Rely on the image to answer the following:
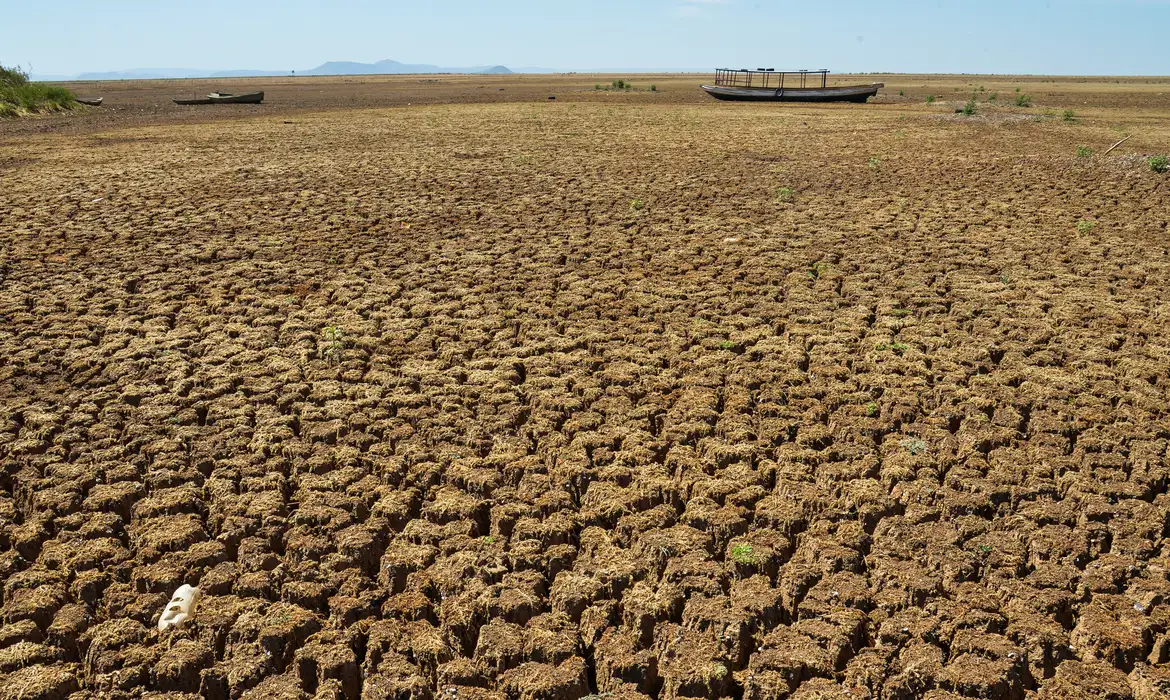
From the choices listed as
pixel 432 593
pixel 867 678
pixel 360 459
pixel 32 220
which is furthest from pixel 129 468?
pixel 32 220

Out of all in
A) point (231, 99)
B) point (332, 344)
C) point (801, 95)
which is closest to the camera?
point (332, 344)

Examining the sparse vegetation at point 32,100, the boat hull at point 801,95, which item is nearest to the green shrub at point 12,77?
the sparse vegetation at point 32,100

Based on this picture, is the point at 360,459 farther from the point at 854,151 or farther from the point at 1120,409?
the point at 854,151

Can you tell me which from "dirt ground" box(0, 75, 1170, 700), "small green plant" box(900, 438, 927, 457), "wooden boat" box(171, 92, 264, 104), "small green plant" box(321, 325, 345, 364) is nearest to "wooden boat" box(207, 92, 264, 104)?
"wooden boat" box(171, 92, 264, 104)

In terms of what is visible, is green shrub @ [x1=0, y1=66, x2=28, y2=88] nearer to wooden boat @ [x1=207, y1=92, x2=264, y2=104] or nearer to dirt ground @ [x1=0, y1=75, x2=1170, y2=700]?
wooden boat @ [x1=207, y1=92, x2=264, y2=104]

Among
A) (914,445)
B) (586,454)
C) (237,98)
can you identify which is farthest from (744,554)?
(237,98)

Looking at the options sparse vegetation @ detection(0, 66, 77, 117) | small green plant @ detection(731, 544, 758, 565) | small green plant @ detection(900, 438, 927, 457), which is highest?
sparse vegetation @ detection(0, 66, 77, 117)

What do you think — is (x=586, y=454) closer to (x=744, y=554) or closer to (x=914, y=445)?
(x=744, y=554)
